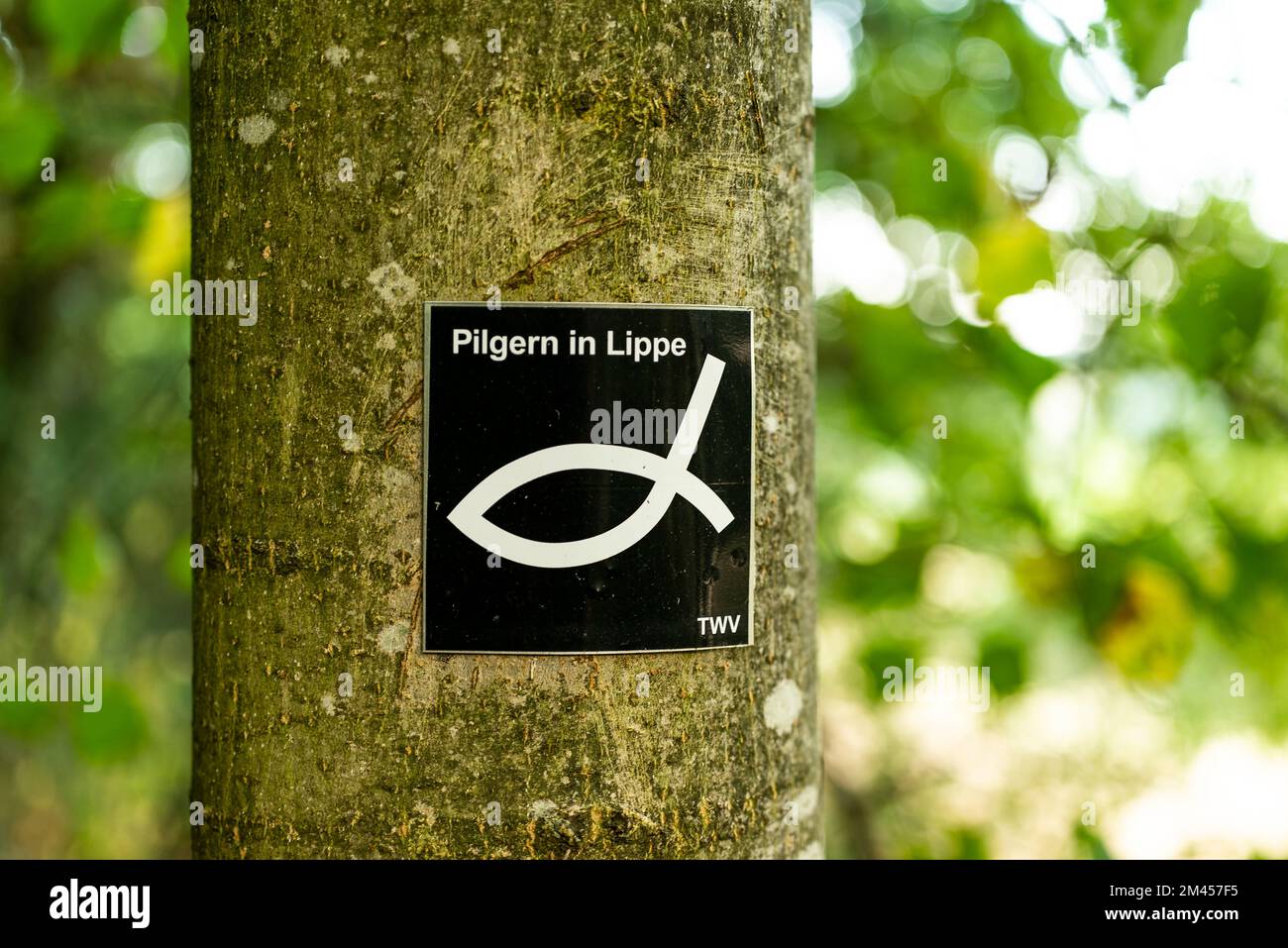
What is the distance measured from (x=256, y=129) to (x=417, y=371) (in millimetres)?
302

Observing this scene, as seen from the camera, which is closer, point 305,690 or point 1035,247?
point 305,690

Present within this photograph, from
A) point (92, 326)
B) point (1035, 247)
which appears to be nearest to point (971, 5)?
point (1035, 247)

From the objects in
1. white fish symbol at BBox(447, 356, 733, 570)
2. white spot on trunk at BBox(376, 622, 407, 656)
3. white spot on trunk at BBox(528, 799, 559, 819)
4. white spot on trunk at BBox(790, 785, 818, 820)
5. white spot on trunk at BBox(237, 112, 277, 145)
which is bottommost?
white spot on trunk at BBox(790, 785, 818, 820)

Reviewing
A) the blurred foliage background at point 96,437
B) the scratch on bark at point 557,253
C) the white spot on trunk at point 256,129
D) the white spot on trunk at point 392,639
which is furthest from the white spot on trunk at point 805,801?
the blurred foliage background at point 96,437

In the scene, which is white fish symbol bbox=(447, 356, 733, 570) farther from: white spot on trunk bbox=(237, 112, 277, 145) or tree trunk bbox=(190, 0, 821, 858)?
white spot on trunk bbox=(237, 112, 277, 145)

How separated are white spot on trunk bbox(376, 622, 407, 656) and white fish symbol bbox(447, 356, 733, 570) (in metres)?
0.11

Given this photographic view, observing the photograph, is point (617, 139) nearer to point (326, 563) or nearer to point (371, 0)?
point (371, 0)

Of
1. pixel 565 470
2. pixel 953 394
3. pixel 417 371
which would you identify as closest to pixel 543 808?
pixel 565 470

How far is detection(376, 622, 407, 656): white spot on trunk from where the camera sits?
1001 mm

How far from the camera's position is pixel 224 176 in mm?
1079

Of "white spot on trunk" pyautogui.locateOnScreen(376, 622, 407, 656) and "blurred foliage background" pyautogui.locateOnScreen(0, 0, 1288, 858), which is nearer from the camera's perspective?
"white spot on trunk" pyautogui.locateOnScreen(376, 622, 407, 656)

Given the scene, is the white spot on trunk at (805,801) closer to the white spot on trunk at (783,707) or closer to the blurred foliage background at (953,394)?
the white spot on trunk at (783,707)

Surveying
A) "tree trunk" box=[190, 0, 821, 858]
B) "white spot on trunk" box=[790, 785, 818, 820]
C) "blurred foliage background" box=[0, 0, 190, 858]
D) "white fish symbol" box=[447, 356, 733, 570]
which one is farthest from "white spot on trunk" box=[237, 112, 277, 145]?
"blurred foliage background" box=[0, 0, 190, 858]
